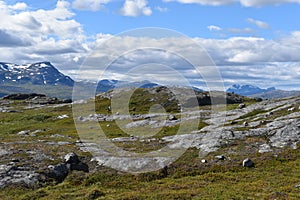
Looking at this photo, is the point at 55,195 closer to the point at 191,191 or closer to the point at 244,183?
the point at 191,191

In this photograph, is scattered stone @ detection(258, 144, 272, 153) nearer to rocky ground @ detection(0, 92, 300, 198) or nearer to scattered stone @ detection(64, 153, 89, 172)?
rocky ground @ detection(0, 92, 300, 198)

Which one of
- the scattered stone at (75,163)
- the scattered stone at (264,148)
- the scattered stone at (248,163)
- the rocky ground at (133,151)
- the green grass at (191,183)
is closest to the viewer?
the green grass at (191,183)

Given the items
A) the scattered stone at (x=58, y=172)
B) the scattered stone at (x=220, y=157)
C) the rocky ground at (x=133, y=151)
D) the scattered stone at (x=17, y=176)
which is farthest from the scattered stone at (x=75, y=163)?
the scattered stone at (x=220, y=157)

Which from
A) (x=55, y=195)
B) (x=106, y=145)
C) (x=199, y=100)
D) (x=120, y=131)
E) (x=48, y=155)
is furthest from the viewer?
(x=199, y=100)

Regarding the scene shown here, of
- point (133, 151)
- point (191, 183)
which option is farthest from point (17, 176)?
point (191, 183)

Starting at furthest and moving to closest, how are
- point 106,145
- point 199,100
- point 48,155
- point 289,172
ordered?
point 199,100
point 106,145
point 48,155
point 289,172

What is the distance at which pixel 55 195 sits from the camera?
30844 mm

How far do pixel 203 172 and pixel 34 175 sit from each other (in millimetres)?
18722

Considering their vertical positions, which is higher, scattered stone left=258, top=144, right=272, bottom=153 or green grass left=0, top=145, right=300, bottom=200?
scattered stone left=258, top=144, right=272, bottom=153

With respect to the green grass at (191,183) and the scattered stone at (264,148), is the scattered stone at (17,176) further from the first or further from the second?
the scattered stone at (264,148)

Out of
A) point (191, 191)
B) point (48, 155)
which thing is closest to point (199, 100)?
point (48, 155)

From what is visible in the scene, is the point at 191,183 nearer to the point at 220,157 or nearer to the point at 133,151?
the point at 220,157

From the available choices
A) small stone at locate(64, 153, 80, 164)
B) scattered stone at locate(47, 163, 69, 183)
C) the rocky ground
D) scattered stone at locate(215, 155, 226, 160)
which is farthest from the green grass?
small stone at locate(64, 153, 80, 164)

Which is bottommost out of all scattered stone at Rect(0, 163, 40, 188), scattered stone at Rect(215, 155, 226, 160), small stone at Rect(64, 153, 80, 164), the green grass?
the green grass
